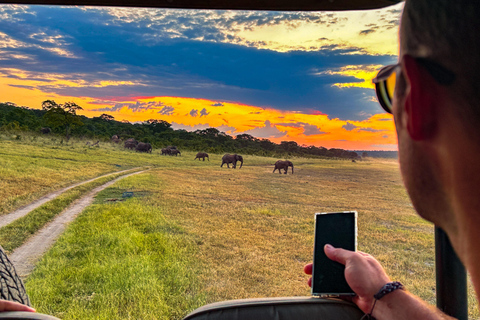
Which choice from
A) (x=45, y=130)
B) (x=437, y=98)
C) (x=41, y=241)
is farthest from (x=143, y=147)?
(x=437, y=98)

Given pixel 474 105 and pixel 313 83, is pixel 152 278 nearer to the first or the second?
pixel 474 105

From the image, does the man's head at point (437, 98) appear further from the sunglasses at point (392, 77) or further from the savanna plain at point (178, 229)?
the savanna plain at point (178, 229)

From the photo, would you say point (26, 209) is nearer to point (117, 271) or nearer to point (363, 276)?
point (117, 271)

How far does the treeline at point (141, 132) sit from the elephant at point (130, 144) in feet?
0.20

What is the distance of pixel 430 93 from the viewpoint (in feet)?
0.90

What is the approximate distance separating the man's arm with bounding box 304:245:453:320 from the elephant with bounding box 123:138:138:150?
283cm

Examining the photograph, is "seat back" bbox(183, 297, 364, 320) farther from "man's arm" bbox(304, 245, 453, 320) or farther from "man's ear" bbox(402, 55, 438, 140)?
"man's ear" bbox(402, 55, 438, 140)

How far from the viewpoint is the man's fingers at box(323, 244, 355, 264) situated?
0.88 metres

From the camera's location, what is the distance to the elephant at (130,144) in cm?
339

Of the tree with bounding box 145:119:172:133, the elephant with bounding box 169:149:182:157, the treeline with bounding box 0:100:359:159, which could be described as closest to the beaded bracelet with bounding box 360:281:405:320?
the treeline with bounding box 0:100:359:159

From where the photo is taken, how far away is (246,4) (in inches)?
50.7

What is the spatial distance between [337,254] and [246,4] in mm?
941

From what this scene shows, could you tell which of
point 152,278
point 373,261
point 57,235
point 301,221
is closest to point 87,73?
point 57,235

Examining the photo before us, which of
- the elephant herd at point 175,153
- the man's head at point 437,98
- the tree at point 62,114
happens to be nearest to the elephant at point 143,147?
the elephant herd at point 175,153
